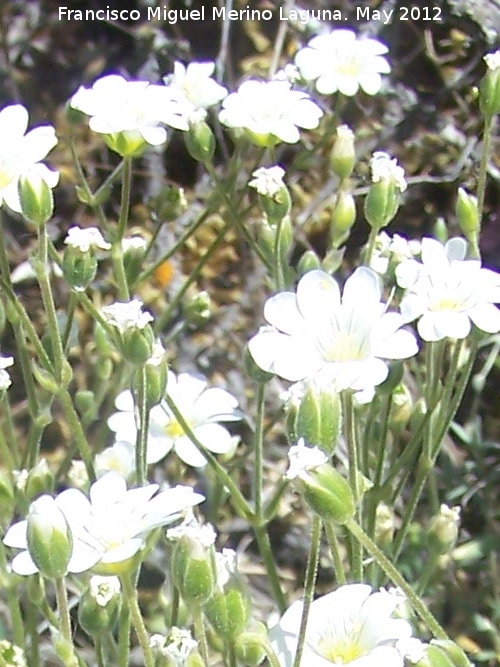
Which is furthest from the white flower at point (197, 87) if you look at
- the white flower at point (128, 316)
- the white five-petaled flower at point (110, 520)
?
the white five-petaled flower at point (110, 520)

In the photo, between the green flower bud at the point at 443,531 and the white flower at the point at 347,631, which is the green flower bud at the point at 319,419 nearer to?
the white flower at the point at 347,631

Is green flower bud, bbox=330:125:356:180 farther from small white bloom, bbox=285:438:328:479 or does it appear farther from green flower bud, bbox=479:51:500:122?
small white bloom, bbox=285:438:328:479

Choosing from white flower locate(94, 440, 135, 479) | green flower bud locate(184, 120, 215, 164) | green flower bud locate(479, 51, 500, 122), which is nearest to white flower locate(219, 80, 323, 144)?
green flower bud locate(184, 120, 215, 164)

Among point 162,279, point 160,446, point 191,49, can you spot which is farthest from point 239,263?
point 160,446

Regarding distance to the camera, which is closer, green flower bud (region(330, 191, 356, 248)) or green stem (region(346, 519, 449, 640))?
green stem (region(346, 519, 449, 640))

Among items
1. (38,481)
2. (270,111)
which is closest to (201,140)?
(270,111)

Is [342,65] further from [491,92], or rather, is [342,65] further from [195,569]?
[195,569]
